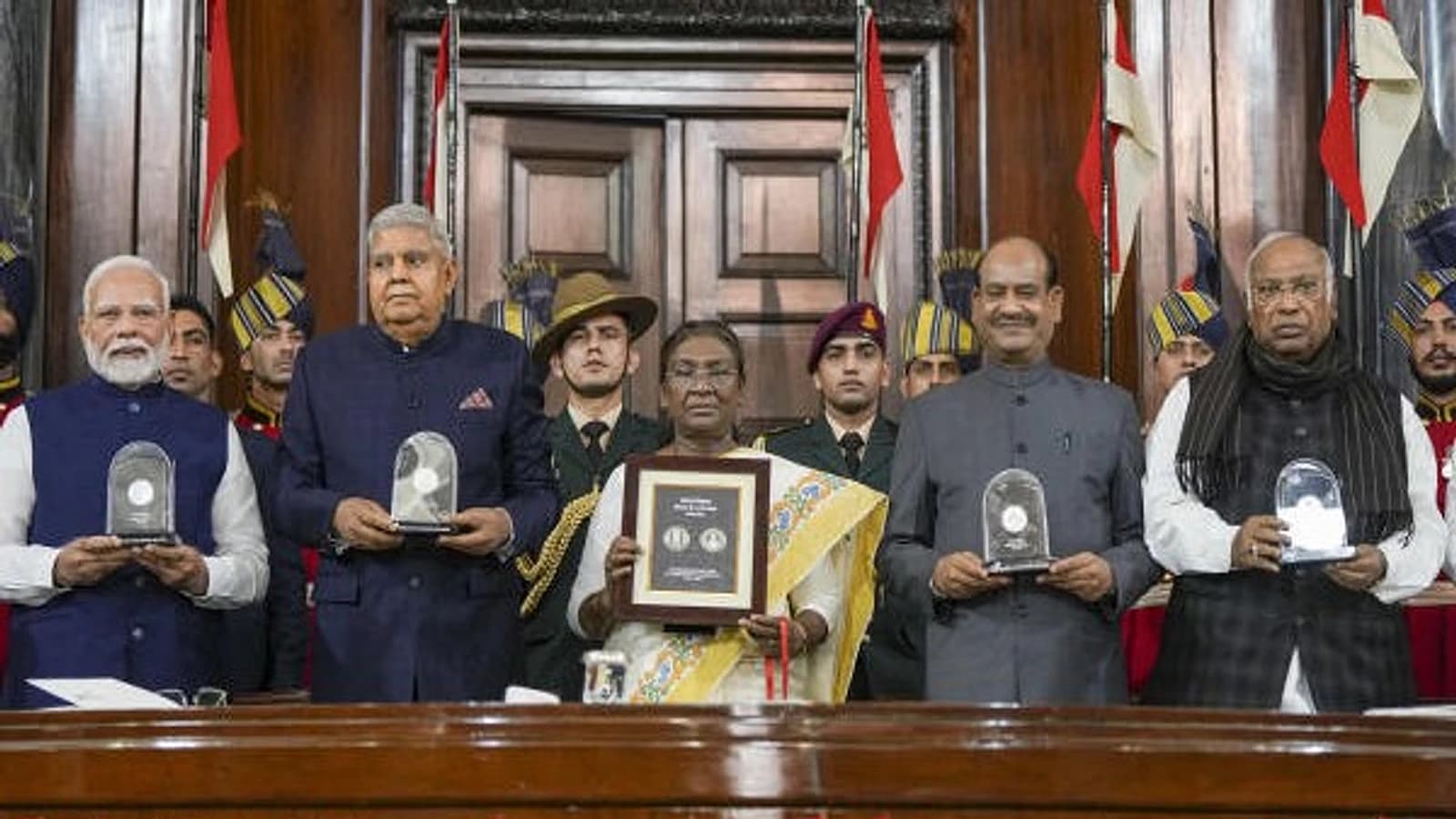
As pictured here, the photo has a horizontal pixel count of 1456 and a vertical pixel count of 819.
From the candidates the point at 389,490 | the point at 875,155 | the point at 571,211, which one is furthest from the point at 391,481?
the point at 571,211

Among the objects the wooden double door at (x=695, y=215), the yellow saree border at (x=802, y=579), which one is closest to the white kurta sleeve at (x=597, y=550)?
the yellow saree border at (x=802, y=579)

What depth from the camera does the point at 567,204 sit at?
820cm

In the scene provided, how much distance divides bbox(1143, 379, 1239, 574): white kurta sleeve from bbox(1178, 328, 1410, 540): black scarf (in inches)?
1.2

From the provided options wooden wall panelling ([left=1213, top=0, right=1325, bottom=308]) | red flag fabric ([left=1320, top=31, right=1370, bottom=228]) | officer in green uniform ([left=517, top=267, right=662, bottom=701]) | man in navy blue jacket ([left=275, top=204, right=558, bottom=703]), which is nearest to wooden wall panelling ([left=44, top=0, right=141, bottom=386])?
officer in green uniform ([left=517, top=267, right=662, bottom=701])

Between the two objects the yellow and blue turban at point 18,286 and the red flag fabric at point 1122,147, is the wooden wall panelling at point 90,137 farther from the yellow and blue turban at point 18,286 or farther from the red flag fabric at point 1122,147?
the red flag fabric at point 1122,147

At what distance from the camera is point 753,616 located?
15.0 feet

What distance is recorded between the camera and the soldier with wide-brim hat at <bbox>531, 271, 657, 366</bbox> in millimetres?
5828

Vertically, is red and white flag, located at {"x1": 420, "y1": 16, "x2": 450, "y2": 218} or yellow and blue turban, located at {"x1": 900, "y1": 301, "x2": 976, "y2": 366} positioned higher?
red and white flag, located at {"x1": 420, "y1": 16, "x2": 450, "y2": 218}

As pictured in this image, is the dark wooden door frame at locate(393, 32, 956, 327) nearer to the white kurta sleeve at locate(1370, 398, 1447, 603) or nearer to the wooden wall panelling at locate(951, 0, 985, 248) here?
the wooden wall panelling at locate(951, 0, 985, 248)

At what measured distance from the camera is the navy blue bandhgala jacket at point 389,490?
4.77 m

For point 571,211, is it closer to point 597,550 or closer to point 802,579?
point 597,550

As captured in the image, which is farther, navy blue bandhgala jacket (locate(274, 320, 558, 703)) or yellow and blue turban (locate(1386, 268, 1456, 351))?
yellow and blue turban (locate(1386, 268, 1456, 351))

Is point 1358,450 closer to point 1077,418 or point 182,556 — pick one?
point 1077,418

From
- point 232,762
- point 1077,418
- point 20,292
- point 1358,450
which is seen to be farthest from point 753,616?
point 20,292
